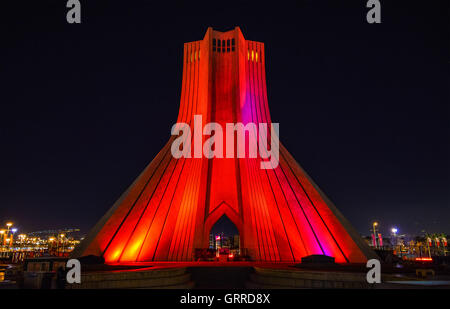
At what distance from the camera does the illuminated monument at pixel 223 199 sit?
36.9 ft

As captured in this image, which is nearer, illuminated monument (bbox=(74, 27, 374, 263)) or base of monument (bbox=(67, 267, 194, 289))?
base of monument (bbox=(67, 267, 194, 289))

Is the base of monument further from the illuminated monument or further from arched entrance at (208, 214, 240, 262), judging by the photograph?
arched entrance at (208, 214, 240, 262)

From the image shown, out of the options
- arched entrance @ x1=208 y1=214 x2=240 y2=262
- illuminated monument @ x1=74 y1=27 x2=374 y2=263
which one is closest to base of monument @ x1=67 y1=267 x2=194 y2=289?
illuminated monument @ x1=74 y1=27 x2=374 y2=263

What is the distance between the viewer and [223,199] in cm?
1516

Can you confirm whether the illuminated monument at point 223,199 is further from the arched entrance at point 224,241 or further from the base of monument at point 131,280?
the base of monument at point 131,280

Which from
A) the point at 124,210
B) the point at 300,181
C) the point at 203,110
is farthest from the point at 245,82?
the point at 124,210

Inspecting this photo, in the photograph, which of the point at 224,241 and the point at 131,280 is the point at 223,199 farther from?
the point at 224,241

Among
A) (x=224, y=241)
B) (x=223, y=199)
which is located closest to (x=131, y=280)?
(x=223, y=199)

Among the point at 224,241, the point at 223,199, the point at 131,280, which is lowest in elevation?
the point at 224,241

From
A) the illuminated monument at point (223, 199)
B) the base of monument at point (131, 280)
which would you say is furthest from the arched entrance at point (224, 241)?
the base of monument at point (131, 280)

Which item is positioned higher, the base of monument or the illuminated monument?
the illuminated monument

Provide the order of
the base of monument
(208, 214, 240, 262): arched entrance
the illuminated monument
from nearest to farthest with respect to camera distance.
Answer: the base of monument
the illuminated monument
(208, 214, 240, 262): arched entrance

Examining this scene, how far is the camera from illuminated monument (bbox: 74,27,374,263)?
1124 centimetres
